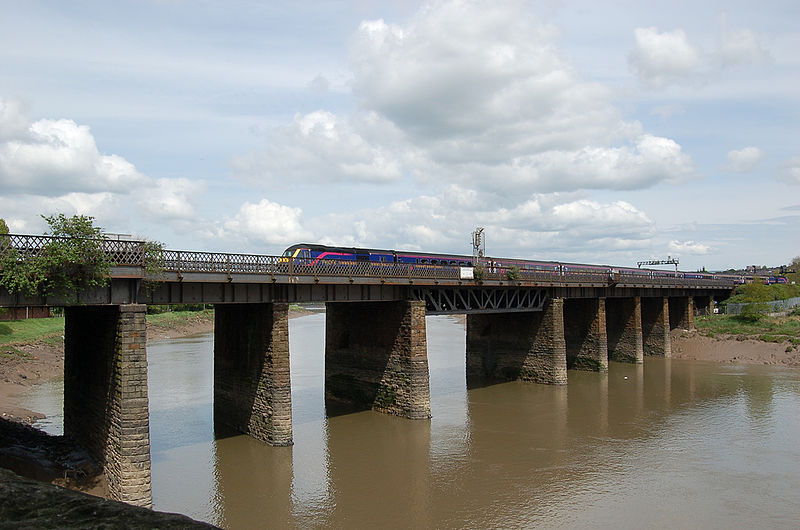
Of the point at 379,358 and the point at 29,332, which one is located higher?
the point at 379,358

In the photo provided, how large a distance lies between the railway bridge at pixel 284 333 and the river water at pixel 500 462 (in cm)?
182

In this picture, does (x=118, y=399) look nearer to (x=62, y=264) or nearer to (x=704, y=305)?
(x=62, y=264)

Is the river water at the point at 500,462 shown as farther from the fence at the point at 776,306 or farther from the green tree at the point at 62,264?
the fence at the point at 776,306

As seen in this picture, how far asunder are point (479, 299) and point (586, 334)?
Result: 41.6ft

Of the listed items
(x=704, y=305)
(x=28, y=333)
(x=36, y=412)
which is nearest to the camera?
(x=36, y=412)

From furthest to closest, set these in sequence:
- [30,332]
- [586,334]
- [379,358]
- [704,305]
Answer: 1. [704,305]
2. [30,332]
3. [586,334]
4. [379,358]

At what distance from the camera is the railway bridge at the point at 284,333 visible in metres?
18.5

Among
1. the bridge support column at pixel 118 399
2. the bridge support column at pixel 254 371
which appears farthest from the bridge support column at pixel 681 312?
the bridge support column at pixel 118 399

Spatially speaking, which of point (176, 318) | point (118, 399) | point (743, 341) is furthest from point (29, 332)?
point (743, 341)

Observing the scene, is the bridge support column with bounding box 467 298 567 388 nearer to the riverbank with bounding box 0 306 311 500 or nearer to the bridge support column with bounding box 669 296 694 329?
the riverbank with bounding box 0 306 311 500

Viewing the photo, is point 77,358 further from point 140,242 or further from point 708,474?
point 708,474

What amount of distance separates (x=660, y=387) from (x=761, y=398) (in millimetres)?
6048

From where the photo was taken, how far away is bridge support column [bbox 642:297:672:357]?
54906mm

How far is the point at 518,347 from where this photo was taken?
4078 cm
